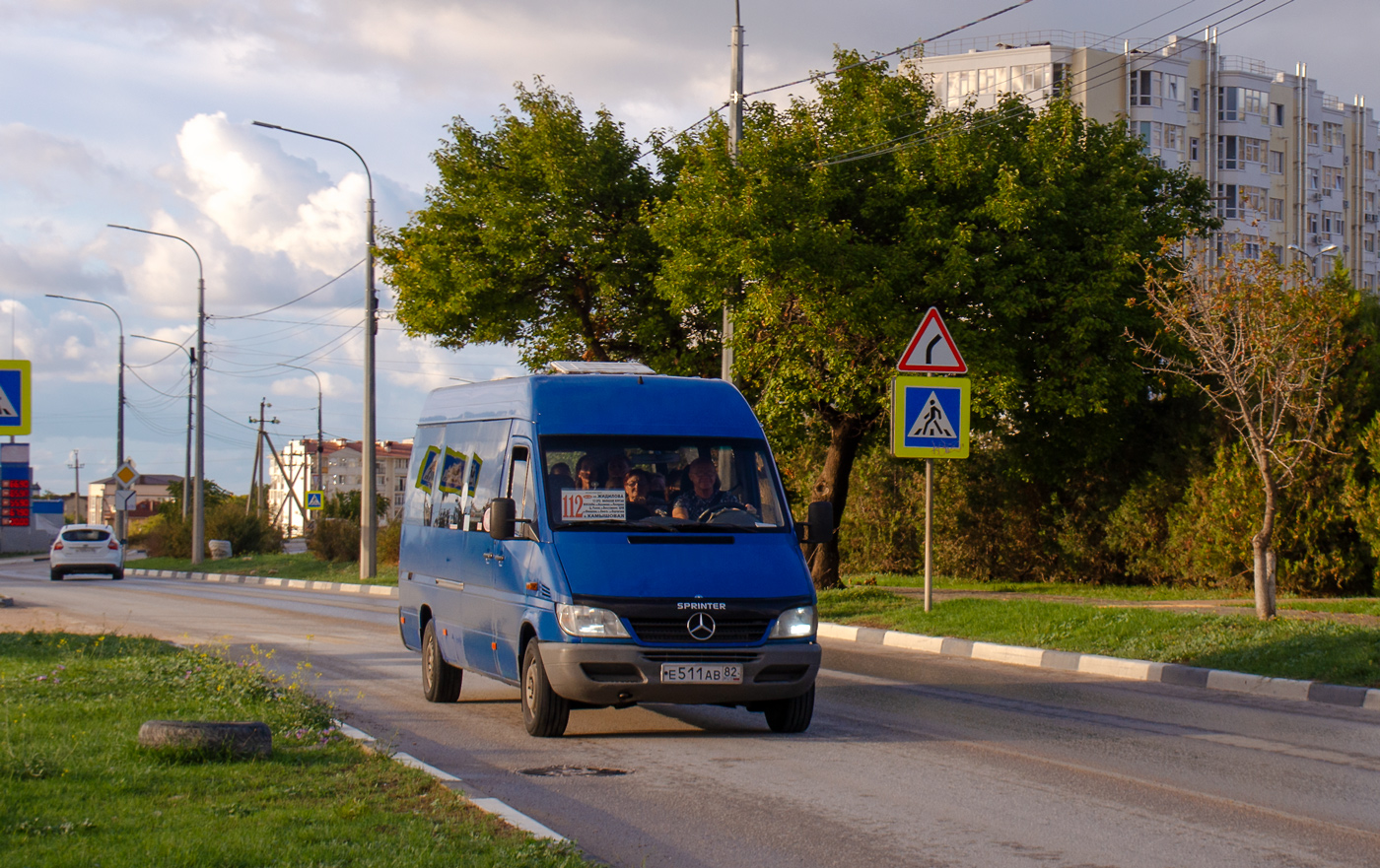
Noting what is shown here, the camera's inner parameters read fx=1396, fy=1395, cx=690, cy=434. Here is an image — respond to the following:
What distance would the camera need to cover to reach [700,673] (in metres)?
8.70

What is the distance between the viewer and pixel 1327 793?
7426 mm

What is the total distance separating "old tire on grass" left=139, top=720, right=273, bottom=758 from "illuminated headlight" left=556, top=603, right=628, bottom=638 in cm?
194

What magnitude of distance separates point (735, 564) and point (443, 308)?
20326mm

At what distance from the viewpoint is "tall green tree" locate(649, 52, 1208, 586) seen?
20609 mm

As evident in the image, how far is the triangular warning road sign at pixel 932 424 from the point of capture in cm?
1703

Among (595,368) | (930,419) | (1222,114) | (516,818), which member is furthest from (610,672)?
(1222,114)

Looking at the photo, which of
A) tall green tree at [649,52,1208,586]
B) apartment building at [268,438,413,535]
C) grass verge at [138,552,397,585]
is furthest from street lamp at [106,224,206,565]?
apartment building at [268,438,413,535]

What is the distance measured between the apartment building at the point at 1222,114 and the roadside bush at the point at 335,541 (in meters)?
41.4

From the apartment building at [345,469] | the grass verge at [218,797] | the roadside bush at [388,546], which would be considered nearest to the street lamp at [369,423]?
the roadside bush at [388,546]

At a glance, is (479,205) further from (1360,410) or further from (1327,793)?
(1327,793)

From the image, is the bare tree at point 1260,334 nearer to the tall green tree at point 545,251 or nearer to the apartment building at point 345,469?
→ the tall green tree at point 545,251

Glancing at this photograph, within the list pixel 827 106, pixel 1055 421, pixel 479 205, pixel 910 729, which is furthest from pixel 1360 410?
pixel 479 205

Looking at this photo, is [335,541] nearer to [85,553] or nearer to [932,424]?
[85,553]

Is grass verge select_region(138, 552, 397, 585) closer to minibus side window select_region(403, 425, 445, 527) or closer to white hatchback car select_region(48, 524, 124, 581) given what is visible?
white hatchback car select_region(48, 524, 124, 581)
